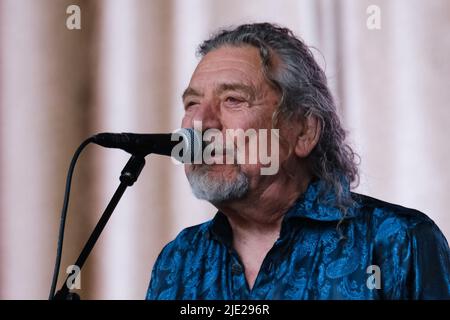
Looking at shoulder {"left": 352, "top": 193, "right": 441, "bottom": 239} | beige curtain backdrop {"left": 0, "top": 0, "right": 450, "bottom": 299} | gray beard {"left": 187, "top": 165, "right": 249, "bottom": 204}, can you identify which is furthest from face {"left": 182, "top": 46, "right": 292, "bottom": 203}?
beige curtain backdrop {"left": 0, "top": 0, "right": 450, "bottom": 299}

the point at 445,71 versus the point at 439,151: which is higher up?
the point at 445,71

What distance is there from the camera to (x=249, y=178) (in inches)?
70.7

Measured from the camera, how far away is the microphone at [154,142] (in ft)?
4.70

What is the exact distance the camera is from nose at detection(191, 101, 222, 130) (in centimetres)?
175

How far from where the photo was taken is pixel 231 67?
6.17ft

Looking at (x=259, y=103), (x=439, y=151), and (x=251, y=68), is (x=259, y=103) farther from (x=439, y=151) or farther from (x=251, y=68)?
(x=439, y=151)

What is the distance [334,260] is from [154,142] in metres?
0.54

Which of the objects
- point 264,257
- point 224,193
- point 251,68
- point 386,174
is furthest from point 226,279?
point 386,174

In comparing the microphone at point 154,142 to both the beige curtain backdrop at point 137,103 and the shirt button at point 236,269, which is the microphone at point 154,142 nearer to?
the shirt button at point 236,269

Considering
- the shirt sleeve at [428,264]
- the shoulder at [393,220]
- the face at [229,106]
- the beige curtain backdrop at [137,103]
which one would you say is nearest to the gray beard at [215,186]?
the face at [229,106]

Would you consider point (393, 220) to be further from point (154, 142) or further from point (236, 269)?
point (154, 142)

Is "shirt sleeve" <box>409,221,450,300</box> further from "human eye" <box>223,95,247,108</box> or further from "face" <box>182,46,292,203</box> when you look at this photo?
"human eye" <box>223,95,247,108</box>

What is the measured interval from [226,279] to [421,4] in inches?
44.8

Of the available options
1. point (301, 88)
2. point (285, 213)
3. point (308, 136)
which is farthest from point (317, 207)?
point (301, 88)
